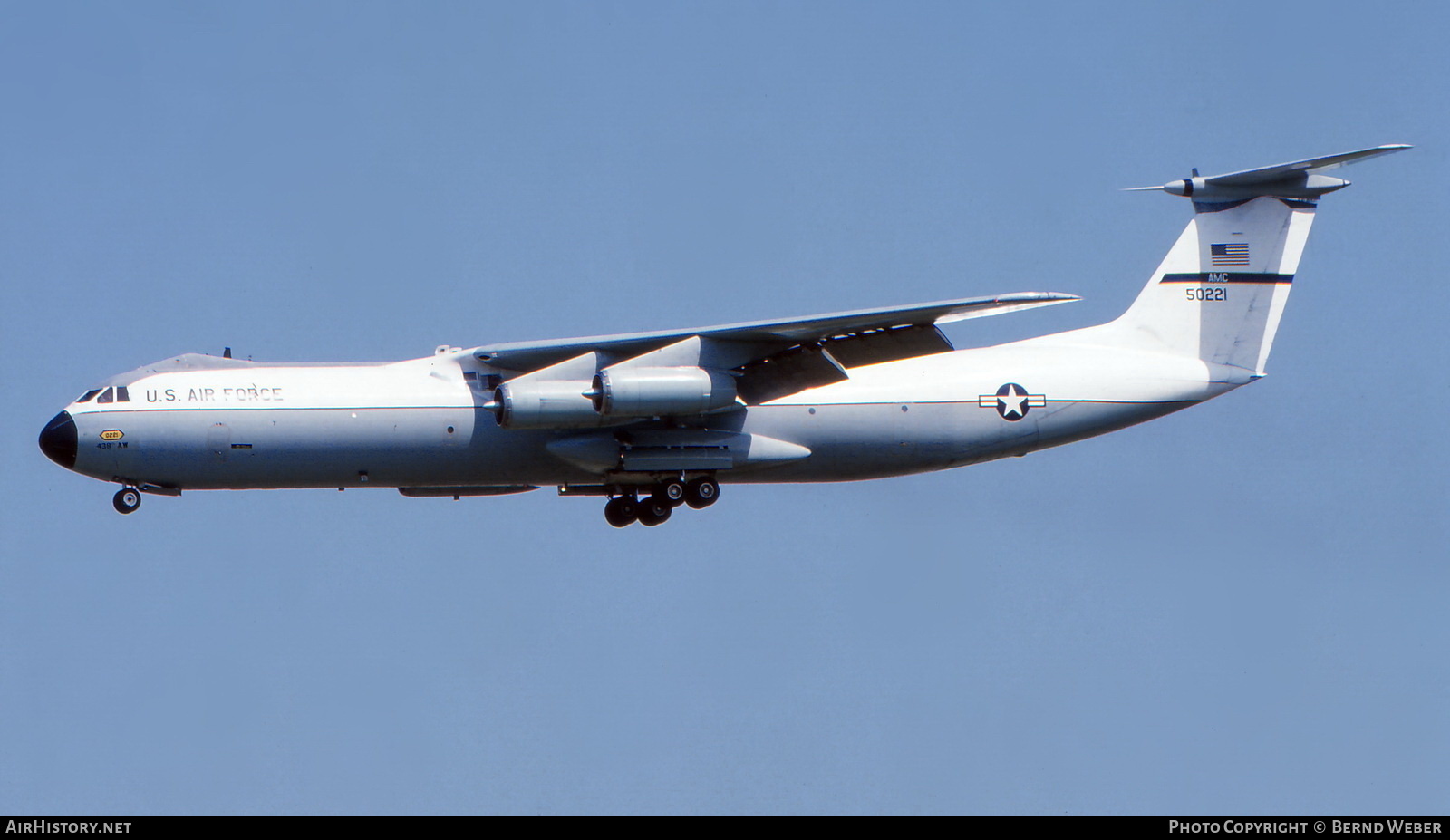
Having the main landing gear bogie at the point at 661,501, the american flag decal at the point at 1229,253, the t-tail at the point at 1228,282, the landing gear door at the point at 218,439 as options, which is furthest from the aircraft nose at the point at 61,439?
the american flag decal at the point at 1229,253

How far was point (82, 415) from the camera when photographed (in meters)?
21.3

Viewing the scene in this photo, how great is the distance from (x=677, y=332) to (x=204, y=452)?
5592 millimetres

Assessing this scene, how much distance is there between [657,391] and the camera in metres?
21.5

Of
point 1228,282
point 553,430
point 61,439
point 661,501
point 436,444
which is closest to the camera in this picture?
point 61,439

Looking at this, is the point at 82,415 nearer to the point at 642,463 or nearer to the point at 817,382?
the point at 642,463

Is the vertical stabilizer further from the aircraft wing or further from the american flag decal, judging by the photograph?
the aircraft wing

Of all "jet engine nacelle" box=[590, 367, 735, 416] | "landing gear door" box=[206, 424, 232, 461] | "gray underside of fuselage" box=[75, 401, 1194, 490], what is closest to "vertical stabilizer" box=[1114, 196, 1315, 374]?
"gray underside of fuselage" box=[75, 401, 1194, 490]

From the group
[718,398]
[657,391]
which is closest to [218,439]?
[657,391]

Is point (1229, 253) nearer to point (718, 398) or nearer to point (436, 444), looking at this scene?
point (718, 398)

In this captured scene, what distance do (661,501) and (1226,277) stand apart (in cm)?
816

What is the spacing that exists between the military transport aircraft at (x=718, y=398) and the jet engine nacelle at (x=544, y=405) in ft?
0.08

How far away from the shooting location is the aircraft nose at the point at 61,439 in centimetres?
2122

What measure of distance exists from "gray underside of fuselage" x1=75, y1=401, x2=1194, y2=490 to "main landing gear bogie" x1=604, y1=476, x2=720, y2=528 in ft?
0.91
